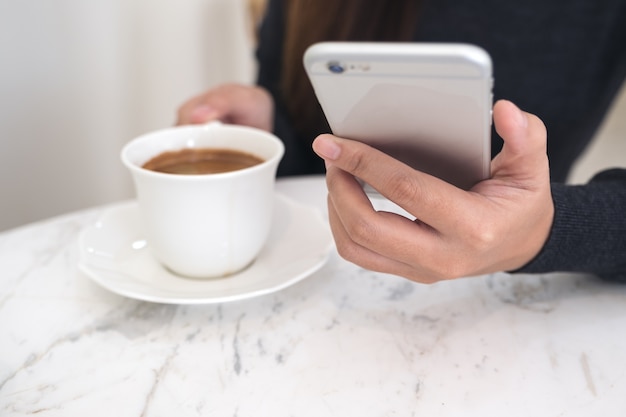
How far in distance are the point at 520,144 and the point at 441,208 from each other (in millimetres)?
68

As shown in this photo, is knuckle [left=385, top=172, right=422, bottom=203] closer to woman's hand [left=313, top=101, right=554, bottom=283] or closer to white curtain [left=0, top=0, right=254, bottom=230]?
woman's hand [left=313, top=101, right=554, bottom=283]

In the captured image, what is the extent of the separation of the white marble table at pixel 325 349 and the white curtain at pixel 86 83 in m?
0.55

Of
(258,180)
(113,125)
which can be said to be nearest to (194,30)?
(113,125)

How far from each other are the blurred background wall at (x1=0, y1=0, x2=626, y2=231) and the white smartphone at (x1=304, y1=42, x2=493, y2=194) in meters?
0.81

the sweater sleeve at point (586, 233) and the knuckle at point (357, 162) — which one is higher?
the knuckle at point (357, 162)

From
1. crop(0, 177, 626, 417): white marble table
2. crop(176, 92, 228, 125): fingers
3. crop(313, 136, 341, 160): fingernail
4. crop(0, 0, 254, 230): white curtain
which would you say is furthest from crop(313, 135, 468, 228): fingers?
crop(0, 0, 254, 230): white curtain

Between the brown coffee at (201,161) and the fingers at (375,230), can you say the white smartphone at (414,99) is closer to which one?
the fingers at (375,230)

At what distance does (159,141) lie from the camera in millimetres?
581

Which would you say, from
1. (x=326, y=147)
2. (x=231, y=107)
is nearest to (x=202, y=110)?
(x=231, y=107)

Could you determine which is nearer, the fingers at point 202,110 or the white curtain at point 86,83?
the fingers at point 202,110

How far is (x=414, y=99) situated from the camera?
355 millimetres

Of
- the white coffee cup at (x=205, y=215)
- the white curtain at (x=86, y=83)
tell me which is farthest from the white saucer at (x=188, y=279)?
the white curtain at (x=86, y=83)

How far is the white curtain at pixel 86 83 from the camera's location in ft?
3.28

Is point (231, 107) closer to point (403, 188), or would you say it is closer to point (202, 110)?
point (202, 110)
